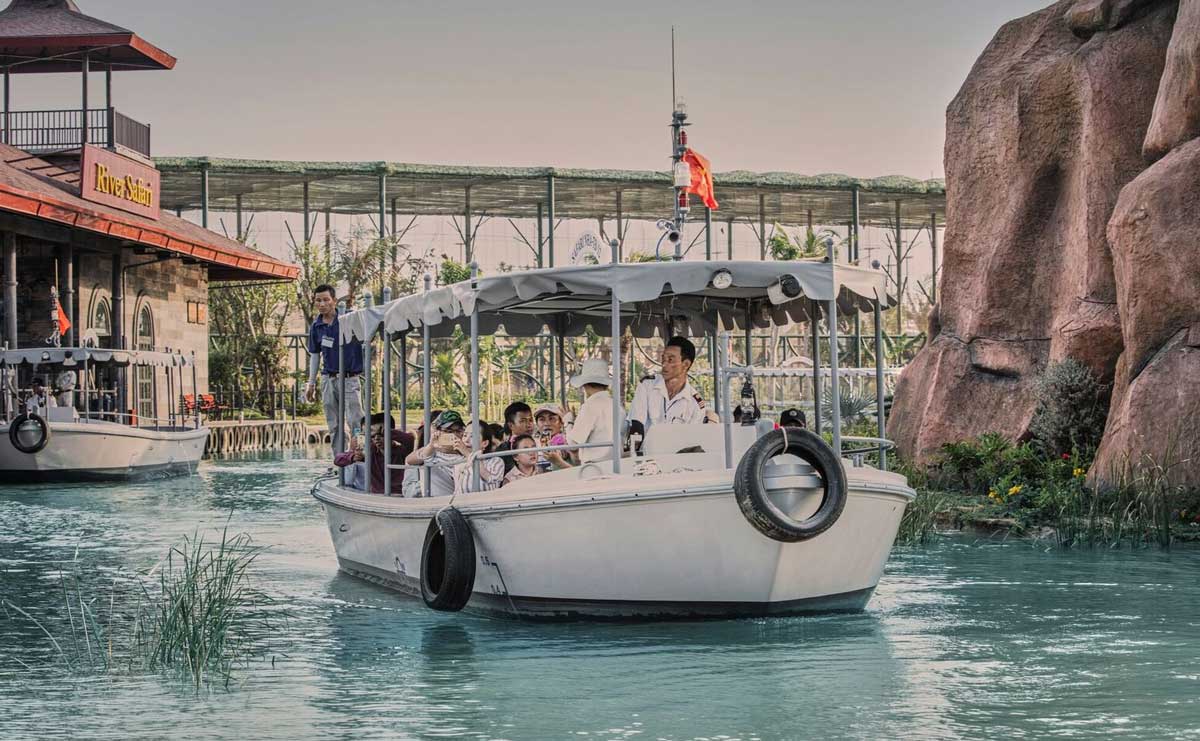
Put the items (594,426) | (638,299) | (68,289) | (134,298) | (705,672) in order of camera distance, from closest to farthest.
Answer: (705,672), (638,299), (594,426), (68,289), (134,298)

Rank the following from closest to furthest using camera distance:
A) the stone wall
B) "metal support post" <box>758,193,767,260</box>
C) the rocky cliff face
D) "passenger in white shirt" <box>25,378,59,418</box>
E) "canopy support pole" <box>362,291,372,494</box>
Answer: "canopy support pole" <box>362,291,372,494</box> → the rocky cliff face → "passenger in white shirt" <box>25,378,59,418</box> → the stone wall → "metal support post" <box>758,193,767,260</box>

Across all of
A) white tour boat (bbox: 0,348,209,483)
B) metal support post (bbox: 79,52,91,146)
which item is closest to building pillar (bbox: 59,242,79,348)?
white tour boat (bbox: 0,348,209,483)

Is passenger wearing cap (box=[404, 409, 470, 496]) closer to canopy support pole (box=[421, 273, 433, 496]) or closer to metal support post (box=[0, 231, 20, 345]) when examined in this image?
canopy support pole (box=[421, 273, 433, 496])

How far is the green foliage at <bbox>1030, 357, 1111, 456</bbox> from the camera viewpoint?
18.8 m

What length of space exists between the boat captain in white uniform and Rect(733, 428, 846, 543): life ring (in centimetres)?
156

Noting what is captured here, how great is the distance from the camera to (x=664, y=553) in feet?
34.8

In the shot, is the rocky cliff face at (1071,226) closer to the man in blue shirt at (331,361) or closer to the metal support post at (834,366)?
the metal support post at (834,366)

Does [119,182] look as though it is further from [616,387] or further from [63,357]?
[616,387]

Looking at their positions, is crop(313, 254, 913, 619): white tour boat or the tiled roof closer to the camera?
crop(313, 254, 913, 619): white tour boat

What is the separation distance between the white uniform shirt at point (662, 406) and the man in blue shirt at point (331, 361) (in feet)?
13.5

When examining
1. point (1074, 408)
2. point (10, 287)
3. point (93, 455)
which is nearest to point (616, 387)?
point (1074, 408)

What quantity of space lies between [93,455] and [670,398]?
1869 centimetres

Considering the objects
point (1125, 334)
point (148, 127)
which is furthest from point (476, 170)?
point (1125, 334)

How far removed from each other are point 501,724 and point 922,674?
277 centimetres
